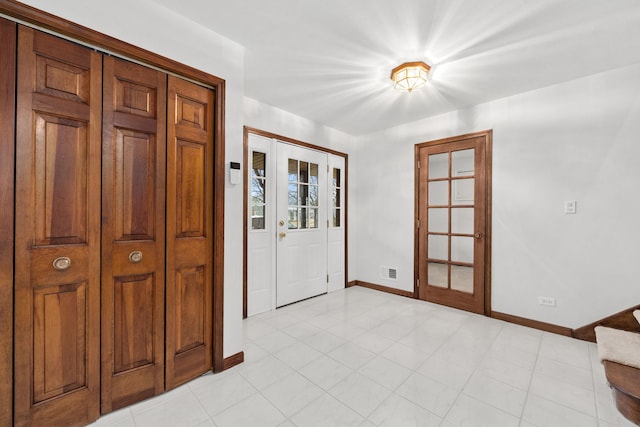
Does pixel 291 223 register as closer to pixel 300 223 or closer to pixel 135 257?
pixel 300 223

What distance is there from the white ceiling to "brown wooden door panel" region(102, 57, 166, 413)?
25.9 inches

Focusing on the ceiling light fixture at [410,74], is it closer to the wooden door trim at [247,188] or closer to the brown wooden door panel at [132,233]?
the wooden door trim at [247,188]

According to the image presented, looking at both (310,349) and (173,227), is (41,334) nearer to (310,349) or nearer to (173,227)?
(173,227)

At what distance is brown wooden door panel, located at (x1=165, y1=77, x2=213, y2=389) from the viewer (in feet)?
5.97

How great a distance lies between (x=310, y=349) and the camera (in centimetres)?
238

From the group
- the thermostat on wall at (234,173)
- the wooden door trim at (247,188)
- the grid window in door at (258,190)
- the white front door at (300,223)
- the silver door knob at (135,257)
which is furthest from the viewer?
the white front door at (300,223)

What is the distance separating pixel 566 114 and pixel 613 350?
7.19 ft

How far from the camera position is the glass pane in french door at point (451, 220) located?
3342 millimetres

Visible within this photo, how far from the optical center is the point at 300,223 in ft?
12.2

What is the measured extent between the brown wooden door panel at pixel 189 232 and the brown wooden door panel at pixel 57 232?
1.28 feet

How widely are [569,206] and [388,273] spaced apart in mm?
2270

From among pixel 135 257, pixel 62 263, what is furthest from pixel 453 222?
pixel 62 263

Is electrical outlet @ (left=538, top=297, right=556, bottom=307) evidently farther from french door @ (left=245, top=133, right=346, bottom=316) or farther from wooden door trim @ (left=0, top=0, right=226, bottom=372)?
wooden door trim @ (left=0, top=0, right=226, bottom=372)

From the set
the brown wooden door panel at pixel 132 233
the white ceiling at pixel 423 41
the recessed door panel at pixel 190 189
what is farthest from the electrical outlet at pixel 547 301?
the brown wooden door panel at pixel 132 233
